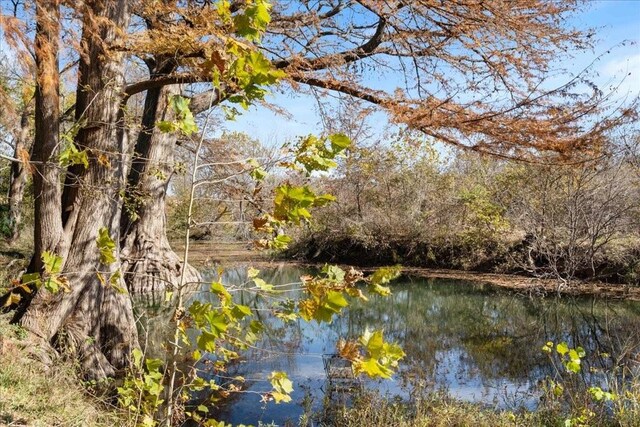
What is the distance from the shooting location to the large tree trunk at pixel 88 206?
502 cm

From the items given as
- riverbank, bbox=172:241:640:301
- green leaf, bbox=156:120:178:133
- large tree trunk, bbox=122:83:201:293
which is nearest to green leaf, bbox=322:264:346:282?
green leaf, bbox=156:120:178:133

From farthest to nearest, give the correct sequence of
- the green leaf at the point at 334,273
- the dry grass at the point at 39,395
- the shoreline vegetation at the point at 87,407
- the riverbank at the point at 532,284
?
1. the riverbank at the point at 532,284
2. the shoreline vegetation at the point at 87,407
3. the dry grass at the point at 39,395
4. the green leaf at the point at 334,273

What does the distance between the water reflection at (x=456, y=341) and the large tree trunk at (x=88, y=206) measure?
149cm

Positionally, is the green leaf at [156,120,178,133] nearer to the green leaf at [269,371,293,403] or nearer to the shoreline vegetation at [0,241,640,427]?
the shoreline vegetation at [0,241,640,427]

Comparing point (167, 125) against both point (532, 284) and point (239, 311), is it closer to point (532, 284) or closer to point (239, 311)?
point (239, 311)

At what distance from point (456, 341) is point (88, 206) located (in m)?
5.90

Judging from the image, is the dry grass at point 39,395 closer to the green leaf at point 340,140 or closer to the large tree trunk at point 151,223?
the green leaf at point 340,140

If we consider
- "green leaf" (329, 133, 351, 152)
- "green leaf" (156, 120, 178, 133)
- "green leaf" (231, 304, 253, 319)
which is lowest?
"green leaf" (231, 304, 253, 319)

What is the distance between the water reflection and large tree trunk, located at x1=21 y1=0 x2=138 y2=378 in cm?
149

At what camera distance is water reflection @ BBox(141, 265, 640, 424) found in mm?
5789

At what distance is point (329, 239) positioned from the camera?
69.7 ft

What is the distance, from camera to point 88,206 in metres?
5.64

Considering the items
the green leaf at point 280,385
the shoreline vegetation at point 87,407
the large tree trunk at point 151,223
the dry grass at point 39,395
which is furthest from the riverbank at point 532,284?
the green leaf at point 280,385

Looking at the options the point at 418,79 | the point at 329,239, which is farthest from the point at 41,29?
the point at 329,239
